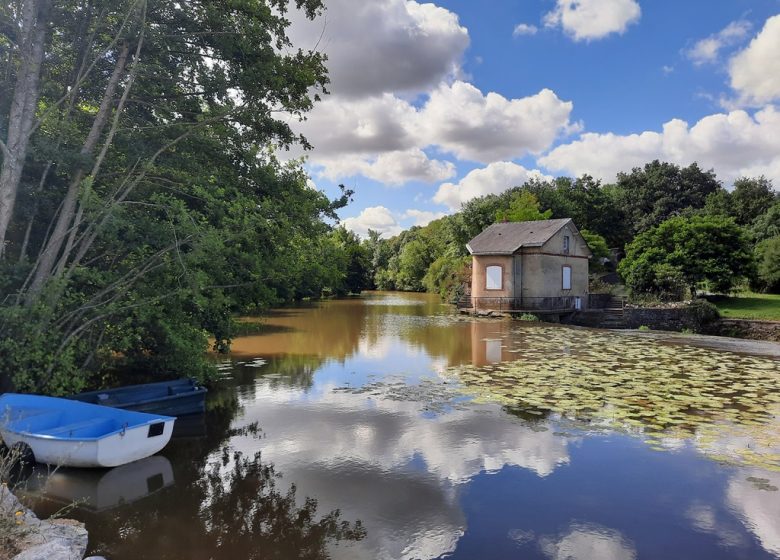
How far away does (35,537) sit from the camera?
4617 mm

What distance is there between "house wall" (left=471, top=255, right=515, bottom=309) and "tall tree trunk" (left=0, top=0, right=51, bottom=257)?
83.7 feet

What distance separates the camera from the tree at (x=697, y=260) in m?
31.5

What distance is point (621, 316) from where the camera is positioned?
1099 inches

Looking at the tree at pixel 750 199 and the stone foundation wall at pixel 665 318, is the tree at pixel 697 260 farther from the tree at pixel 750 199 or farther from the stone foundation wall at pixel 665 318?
the tree at pixel 750 199

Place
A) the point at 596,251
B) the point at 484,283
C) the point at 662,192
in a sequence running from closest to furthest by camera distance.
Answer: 1. the point at 484,283
2. the point at 596,251
3. the point at 662,192

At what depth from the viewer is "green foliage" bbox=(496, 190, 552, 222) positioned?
4247 centimetres

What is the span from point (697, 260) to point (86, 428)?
1368 inches

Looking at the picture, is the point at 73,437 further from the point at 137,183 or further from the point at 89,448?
the point at 137,183

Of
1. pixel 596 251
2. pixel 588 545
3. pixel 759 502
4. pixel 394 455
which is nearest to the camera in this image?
pixel 588 545

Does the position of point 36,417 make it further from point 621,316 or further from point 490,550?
point 621,316

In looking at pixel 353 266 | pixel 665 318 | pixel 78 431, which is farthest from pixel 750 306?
pixel 353 266

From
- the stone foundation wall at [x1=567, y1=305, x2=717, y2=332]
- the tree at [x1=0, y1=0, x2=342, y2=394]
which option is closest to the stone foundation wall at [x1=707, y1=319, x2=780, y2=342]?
the stone foundation wall at [x1=567, y1=305, x2=717, y2=332]

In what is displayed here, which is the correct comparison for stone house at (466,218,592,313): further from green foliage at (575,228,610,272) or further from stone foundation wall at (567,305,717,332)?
green foliage at (575,228,610,272)

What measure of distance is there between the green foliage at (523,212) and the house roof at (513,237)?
341 inches
